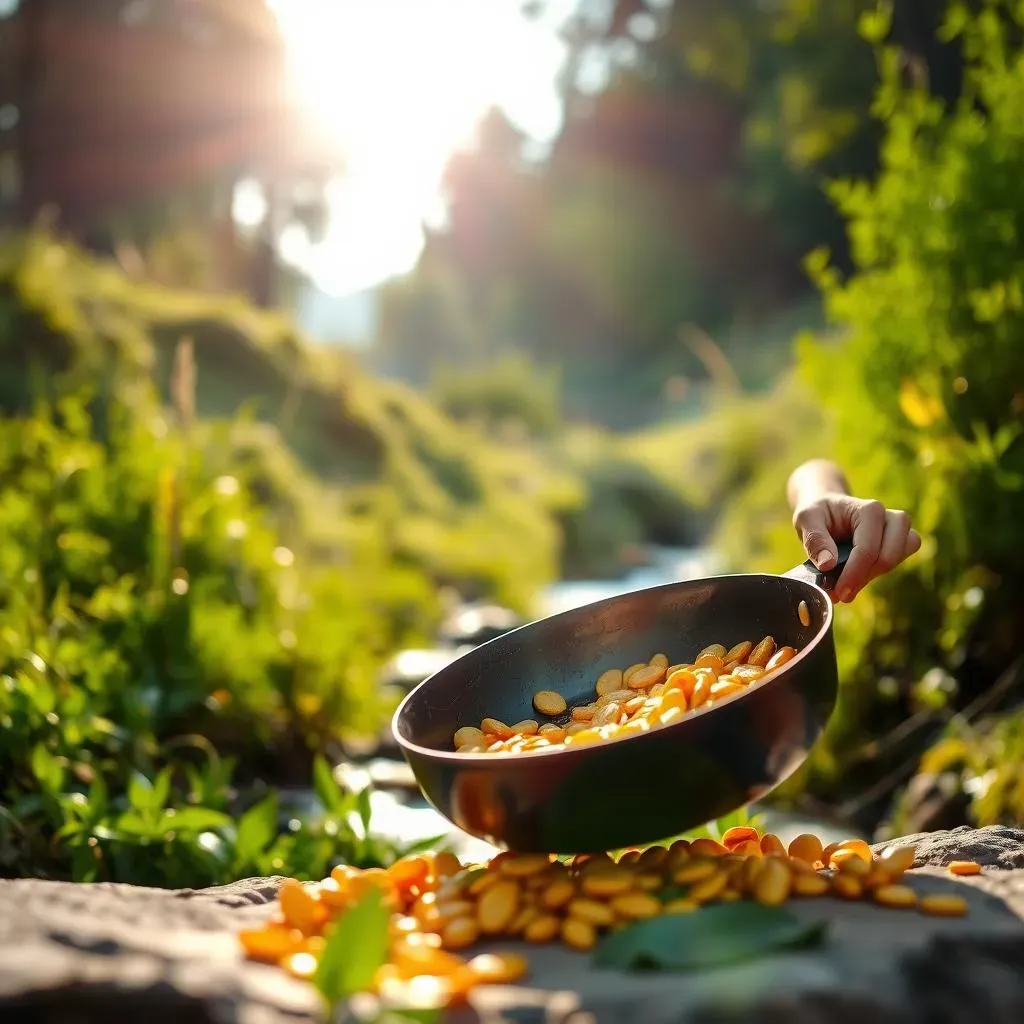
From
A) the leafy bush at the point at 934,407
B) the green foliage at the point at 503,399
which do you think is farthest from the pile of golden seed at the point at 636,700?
the green foliage at the point at 503,399

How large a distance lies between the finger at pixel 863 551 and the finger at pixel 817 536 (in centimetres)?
3

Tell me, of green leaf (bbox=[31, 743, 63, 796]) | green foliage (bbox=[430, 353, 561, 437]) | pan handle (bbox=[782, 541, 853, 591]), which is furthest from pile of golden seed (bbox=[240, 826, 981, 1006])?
green foliage (bbox=[430, 353, 561, 437])

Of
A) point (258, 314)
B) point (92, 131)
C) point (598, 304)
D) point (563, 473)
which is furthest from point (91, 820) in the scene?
point (598, 304)

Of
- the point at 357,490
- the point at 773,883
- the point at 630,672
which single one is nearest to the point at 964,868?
the point at 773,883

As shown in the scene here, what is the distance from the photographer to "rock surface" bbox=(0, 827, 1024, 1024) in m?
0.98

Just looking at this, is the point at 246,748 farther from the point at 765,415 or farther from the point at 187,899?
the point at 765,415

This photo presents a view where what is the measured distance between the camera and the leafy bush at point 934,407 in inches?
121

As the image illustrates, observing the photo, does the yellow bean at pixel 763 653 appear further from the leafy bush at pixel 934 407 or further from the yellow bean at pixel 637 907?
the leafy bush at pixel 934 407

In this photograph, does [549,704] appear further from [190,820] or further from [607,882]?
[190,820]

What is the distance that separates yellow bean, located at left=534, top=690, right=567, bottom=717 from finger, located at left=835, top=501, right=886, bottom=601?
453mm

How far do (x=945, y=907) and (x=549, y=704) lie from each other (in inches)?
25.5

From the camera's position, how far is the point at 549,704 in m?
1.68

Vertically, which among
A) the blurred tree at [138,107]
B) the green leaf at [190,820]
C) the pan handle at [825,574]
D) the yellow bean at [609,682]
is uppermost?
the blurred tree at [138,107]

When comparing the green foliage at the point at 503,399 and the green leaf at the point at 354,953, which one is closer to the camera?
the green leaf at the point at 354,953
